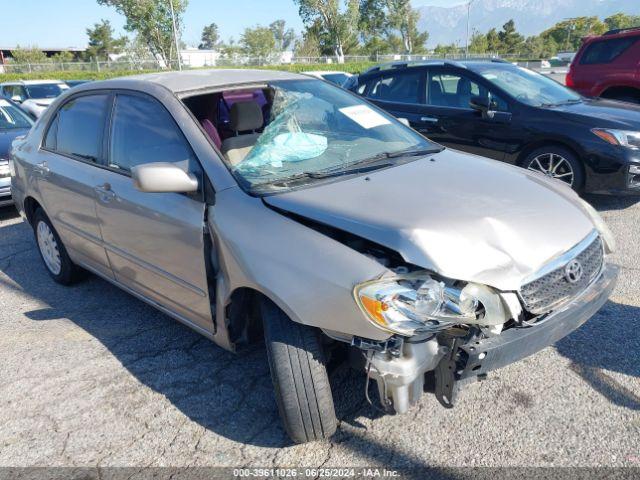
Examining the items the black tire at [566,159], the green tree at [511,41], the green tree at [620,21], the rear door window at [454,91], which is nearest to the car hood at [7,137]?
the rear door window at [454,91]

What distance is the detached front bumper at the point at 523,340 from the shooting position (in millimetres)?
2068

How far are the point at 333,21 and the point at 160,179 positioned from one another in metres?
59.5

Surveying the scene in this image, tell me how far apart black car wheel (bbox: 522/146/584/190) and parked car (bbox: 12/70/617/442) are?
9.45ft

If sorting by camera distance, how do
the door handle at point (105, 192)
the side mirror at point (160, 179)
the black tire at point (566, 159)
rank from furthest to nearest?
1. the black tire at point (566, 159)
2. the door handle at point (105, 192)
3. the side mirror at point (160, 179)

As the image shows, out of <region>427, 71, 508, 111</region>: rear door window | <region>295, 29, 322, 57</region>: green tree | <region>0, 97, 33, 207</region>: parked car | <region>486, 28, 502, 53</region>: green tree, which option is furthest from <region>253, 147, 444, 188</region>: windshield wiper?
<region>486, 28, 502, 53</region>: green tree

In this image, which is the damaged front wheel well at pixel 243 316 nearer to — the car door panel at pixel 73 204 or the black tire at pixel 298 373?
the black tire at pixel 298 373

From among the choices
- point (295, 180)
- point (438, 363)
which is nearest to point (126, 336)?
point (295, 180)

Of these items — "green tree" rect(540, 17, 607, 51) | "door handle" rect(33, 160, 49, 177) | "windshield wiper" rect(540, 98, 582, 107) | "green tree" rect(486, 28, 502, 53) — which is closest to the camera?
"door handle" rect(33, 160, 49, 177)

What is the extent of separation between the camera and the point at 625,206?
19.2ft

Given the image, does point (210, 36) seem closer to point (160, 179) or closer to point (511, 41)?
point (511, 41)

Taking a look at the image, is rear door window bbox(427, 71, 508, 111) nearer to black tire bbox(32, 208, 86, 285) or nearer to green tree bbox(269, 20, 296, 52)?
black tire bbox(32, 208, 86, 285)

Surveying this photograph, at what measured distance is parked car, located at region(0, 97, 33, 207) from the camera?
21.6ft

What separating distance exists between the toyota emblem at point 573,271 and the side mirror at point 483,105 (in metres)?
4.05

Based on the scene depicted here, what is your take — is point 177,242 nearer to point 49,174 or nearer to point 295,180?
point 295,180
